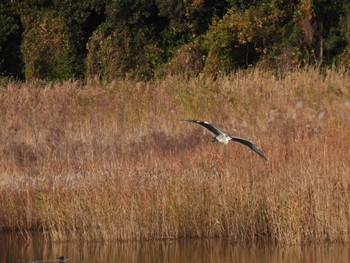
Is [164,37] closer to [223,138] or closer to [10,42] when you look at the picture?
[10,42]

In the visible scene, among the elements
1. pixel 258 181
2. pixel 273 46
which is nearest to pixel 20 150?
pixel 258 181

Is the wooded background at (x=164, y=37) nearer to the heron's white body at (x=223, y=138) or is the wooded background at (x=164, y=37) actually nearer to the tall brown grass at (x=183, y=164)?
the tall brown grass at (x=183, y=164)

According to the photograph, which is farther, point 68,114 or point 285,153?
point 68,114

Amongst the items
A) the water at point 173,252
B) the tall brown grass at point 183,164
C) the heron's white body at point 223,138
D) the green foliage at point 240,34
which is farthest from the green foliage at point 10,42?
the heron's white body at point 223,138

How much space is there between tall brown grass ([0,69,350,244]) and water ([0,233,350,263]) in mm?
149

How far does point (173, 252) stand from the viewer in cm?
1078

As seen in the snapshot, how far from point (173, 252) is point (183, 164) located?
215cm

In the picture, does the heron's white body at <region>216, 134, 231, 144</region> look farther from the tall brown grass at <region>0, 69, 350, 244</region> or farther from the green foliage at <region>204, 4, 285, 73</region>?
the green foliage at <region>204, 4, 285, 73</region>

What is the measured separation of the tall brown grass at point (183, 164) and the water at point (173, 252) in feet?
0.49

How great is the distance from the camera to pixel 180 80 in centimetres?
1834

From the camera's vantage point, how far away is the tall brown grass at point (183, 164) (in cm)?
1098

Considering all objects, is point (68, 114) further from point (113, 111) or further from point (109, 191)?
point (109, 191)

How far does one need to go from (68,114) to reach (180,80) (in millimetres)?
2259

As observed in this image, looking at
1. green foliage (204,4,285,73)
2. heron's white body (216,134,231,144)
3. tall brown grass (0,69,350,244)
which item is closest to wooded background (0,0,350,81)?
green foliage (204,4,285,73)
